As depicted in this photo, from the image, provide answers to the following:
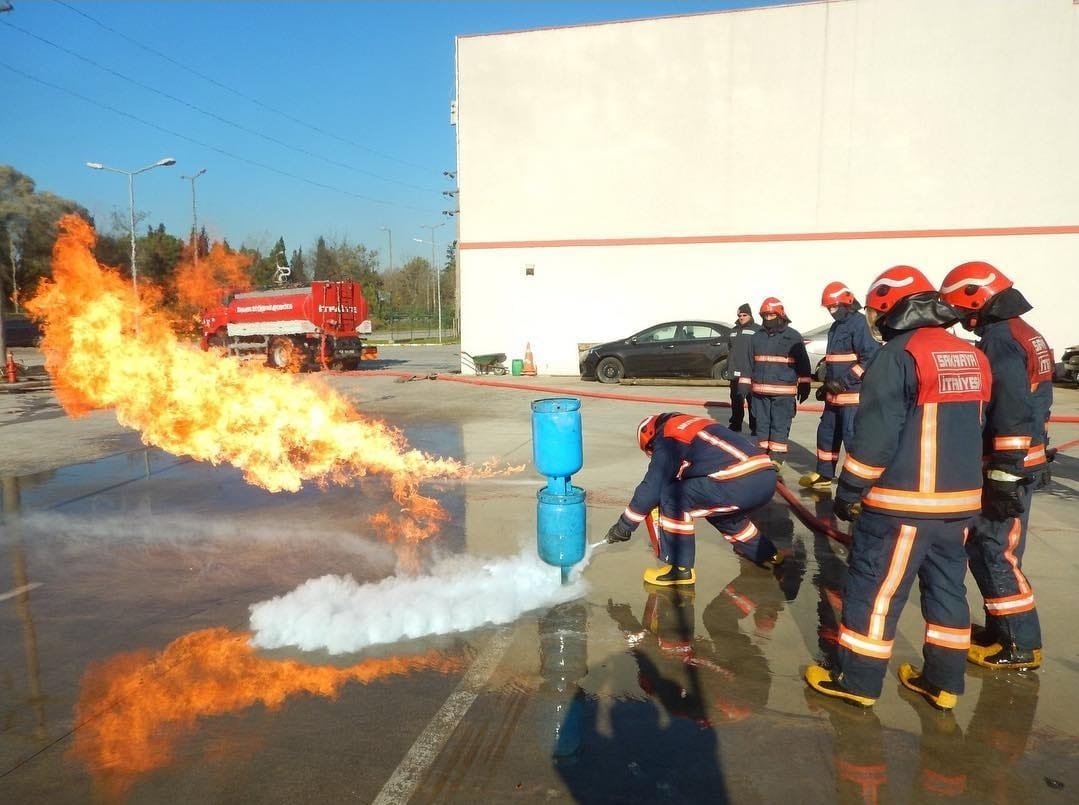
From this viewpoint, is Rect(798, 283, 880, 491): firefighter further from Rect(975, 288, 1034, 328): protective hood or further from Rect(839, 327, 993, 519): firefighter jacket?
Rect(839, 327, 993, 519): firefighter jacket

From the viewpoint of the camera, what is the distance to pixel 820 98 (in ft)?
60.6

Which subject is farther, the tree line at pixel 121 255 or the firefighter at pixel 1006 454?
the tree line at pixel 121 255

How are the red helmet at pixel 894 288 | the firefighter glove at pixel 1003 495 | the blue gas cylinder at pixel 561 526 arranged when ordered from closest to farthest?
the red helmet at pixel 894 288 → the firefighter glove at pixel 1003 495 → the blue gas cylinder at pixel 561 526

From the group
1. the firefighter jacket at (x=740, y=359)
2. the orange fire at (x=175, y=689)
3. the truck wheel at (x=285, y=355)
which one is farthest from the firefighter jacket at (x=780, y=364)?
the truck wheel at (x=285, y=355)

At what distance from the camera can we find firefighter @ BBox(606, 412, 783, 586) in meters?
4.55

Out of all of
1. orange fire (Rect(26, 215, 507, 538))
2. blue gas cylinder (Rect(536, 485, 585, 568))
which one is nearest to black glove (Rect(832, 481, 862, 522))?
blue gas cylinder (Rect(536, 485, 585, 568))

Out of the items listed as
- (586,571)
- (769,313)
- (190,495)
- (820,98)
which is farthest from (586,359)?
(586,571)

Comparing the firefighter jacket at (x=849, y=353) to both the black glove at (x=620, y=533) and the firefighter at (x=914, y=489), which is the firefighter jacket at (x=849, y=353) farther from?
the firefighter at (x=914, y=489)

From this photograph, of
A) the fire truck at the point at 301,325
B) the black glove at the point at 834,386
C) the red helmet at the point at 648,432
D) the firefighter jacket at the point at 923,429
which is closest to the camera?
the firefighter jacket at the point at 923,429

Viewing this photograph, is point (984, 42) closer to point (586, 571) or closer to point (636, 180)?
point (636, 180)

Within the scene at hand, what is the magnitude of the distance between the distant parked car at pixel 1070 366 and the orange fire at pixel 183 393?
1425 cm

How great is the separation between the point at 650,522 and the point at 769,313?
140 inches

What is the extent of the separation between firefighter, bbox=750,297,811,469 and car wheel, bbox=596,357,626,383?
32.0 feet

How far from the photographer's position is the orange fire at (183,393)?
8727 millimetres
